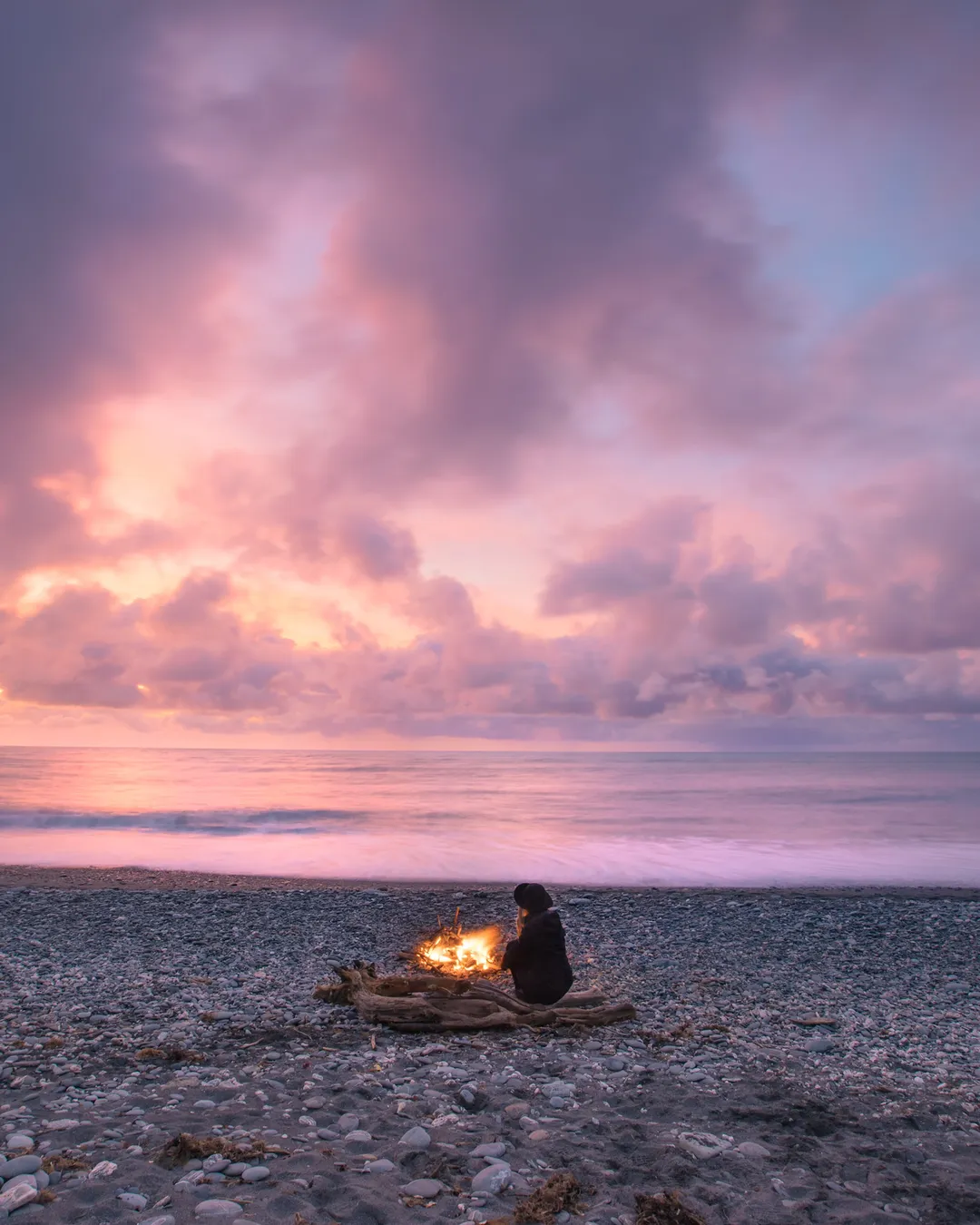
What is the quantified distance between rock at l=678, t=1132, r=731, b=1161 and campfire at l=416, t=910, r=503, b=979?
6225 millimetres

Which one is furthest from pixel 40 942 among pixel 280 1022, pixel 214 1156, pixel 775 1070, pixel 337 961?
pixel 775 1070

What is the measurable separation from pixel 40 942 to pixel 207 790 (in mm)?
52743

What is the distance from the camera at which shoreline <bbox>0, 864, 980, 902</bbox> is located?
70.9 ft

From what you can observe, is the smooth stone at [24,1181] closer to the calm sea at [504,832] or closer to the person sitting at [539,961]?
the person sitting at [539,961]

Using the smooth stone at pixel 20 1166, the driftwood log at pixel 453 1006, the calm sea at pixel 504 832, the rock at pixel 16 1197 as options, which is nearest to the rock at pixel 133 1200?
the rock at pixel 16 1197


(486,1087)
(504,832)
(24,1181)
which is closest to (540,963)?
(486,1087)

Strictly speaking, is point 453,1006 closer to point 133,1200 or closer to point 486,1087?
point 486,1087

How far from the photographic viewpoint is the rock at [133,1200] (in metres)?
5.39

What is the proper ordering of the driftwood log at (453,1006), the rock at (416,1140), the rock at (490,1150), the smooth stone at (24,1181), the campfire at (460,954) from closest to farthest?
the smooth stone at (24,1181) < the rock at (490,1150) < the rock at (416,1140) < the driftwood log at (453,1006) < the campfire at (460,954)

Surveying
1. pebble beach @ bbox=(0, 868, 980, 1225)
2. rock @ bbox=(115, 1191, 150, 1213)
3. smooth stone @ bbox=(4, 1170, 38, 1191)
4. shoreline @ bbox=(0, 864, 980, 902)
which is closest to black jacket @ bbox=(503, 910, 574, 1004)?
pebble beach @ bbox=(0, 868, 980, 1225)

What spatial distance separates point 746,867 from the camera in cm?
2794

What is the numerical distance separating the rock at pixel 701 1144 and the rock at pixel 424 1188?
2.05 meters

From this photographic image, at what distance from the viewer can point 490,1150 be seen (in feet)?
21.2

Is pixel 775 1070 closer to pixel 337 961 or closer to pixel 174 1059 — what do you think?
pixel 174 1059
